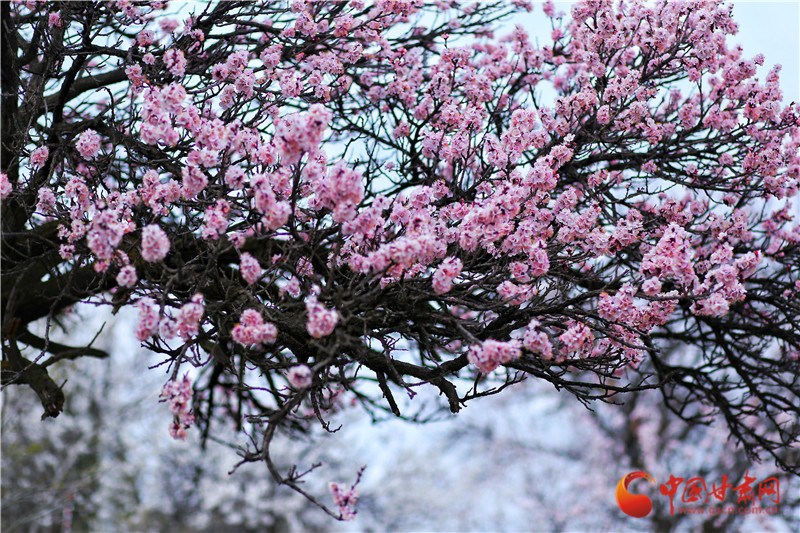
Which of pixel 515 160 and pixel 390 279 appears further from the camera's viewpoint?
pixel 515 160

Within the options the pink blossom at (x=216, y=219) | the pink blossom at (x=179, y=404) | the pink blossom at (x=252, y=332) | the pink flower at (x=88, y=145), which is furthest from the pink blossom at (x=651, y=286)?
the pink flower at (x=88, y=145)

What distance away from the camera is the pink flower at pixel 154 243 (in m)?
3.79

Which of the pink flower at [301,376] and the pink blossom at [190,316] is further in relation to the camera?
the pink blossom at [190,316]

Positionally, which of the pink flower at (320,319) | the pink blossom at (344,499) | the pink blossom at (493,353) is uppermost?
the pink flower at (320,319)

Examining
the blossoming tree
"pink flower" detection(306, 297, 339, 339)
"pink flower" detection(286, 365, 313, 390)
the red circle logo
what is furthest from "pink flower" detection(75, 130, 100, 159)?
the red circle logo

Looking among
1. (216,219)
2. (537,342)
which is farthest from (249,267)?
(537,342)

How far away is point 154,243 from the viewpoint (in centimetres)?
381

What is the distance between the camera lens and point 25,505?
43.6 ft

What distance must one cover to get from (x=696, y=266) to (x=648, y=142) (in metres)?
1.18

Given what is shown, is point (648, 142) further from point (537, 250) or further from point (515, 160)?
point (537, 250)

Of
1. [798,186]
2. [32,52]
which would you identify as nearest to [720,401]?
[798,186]

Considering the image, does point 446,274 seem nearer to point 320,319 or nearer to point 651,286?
point 320,319

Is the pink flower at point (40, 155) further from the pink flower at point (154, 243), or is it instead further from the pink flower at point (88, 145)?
the pink flower at point (154, 243)

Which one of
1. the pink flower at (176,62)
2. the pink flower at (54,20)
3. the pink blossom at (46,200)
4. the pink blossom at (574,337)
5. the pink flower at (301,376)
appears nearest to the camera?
the pink flower at (301,376)
